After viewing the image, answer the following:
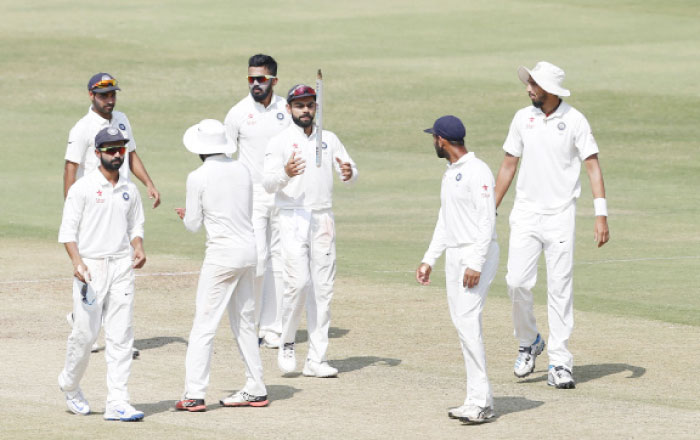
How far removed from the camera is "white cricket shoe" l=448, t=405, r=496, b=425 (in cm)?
1031

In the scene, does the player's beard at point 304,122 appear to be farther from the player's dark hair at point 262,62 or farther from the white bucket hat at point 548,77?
the white bucket hat at point 548,77

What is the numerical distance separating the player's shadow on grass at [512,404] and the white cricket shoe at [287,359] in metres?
1.98

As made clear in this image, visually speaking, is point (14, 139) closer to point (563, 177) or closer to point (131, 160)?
point (131, 160)

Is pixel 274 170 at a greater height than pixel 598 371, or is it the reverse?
pixel 274 170

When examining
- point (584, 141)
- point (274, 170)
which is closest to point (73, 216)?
point (274, 170)

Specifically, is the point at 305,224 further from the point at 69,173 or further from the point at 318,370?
the point at 69,173

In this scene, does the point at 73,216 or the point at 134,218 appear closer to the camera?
the point at 73,216

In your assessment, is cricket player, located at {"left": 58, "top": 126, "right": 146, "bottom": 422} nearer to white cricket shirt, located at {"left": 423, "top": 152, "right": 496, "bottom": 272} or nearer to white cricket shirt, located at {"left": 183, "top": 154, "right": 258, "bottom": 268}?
white cricket shirt, located at {"left": 183, "top": 154, "right": 258, "bottom": 268}

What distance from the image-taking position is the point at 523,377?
12.1 metres

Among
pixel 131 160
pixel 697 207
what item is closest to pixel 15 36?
pixel 697 207

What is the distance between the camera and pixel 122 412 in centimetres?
1033

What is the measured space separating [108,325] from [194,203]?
3.85ft

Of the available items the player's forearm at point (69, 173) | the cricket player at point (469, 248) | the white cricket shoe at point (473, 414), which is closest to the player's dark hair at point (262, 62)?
the player's forearm at point (69, 173)

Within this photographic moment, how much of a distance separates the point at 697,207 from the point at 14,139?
14.6 m
